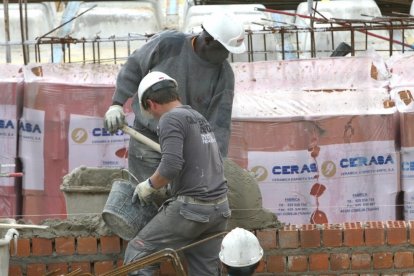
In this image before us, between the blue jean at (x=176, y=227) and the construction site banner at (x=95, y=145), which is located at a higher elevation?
the construction site banner at (x=95, y=145)

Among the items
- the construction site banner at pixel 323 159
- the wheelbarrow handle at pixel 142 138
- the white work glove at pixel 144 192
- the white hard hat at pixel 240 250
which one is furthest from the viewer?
the construction site banner at pixel 323 159

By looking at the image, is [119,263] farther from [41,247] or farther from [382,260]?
[382,260]

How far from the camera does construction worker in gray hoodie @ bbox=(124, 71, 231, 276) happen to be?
17.0 feet

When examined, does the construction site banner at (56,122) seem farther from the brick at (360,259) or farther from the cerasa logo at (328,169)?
the brick at (360,259)

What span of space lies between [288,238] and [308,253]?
0.51 feet

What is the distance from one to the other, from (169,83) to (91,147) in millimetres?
4749

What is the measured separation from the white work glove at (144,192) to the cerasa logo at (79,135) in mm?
4450

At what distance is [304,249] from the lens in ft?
19.8

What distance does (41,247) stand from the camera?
596cm

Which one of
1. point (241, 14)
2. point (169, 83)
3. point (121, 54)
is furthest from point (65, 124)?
point (169, 83)

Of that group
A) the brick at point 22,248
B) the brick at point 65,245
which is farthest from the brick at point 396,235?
the brick at point 22,248

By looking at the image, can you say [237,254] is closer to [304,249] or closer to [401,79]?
[304,249]

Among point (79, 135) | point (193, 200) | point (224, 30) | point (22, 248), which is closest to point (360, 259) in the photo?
point (193, 200)

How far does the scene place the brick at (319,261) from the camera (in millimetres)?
6008
